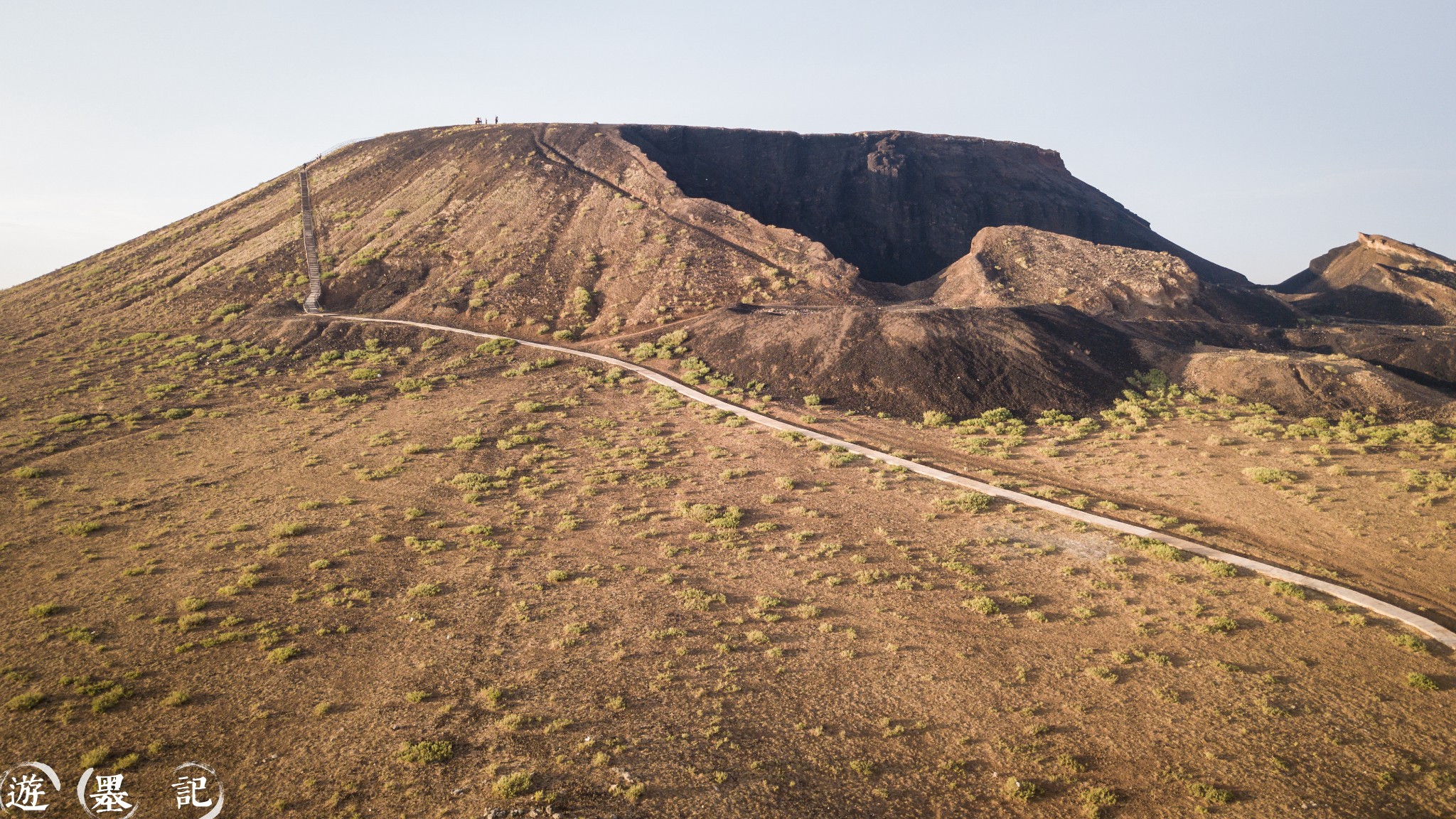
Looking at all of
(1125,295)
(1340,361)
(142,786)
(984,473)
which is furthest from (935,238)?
(142,786)

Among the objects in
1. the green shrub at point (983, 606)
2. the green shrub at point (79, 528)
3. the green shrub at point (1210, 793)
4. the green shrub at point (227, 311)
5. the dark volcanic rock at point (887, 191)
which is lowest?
the green shrub at point (1210, 793)

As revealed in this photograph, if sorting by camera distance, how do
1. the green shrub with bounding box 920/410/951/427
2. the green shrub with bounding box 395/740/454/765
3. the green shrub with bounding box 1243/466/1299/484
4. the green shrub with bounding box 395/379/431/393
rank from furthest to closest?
the green shrub with bounding box 395/379/431/393 < the green shrub with bounding box 920/410/951/427 < the green shrub with bounding box 1243/466/1299/484 < the green shrub with bounding box 395/740/454/765

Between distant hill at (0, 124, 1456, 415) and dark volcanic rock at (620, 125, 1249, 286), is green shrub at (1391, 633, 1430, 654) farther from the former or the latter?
dark volcanic rock at (620, 125, 1249, 286)

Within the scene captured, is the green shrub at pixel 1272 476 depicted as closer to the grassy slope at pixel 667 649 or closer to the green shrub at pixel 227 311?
the grassy slope at pixel 667 649

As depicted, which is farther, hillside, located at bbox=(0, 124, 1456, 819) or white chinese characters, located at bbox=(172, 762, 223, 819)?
hillside, located at bbox=(0, 124, 1456, 819)

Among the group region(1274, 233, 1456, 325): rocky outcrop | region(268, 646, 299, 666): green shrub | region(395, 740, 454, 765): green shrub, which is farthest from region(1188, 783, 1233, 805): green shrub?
region(1274, 233, 1456, 325): rocky outcrop

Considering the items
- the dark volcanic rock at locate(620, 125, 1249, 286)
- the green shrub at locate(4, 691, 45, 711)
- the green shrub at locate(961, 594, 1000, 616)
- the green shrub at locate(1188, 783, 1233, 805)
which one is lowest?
the green shrub at locate(4, 691, 45, 711)

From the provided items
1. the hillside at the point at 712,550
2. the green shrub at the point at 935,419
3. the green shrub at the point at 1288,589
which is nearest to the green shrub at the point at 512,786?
the hillside at the point at 712,550

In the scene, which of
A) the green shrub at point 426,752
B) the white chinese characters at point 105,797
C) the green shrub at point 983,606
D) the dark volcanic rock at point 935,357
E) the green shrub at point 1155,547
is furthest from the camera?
the dark volcanic rock at point 935,357

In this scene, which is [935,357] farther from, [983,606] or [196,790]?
[196,790]
